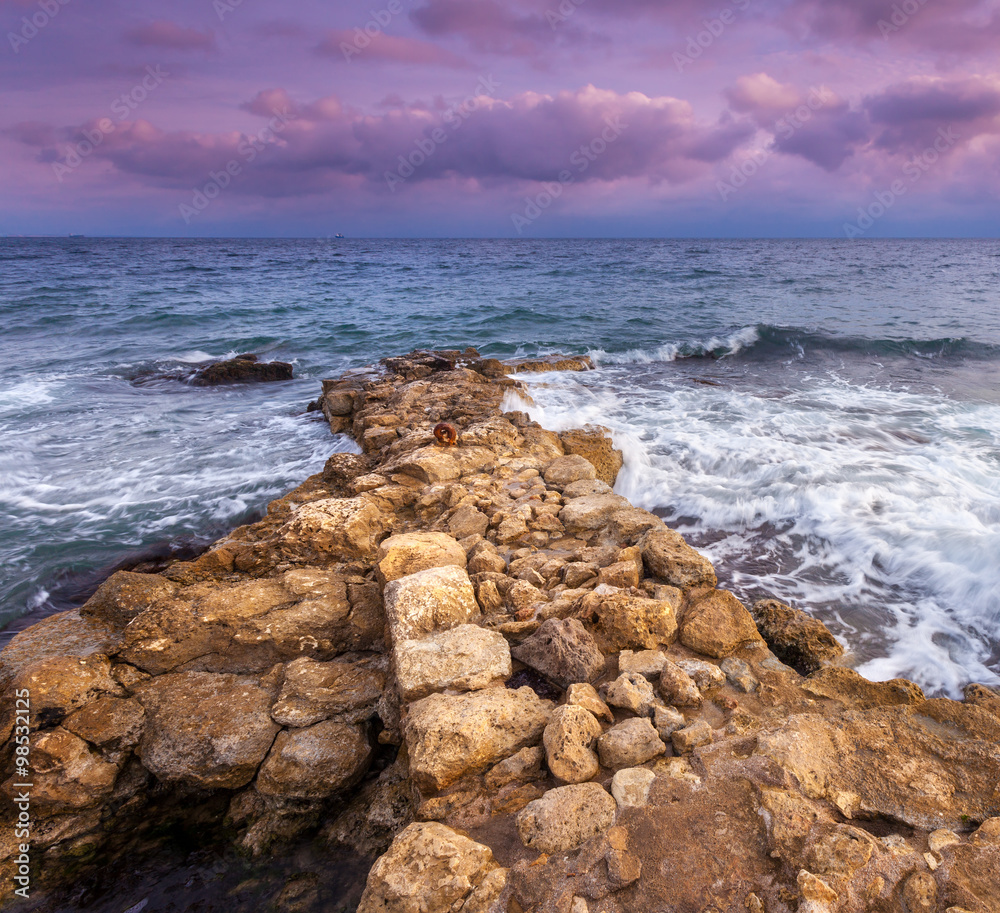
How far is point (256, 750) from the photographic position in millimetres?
3021

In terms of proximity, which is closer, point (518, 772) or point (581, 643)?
point (518, 772)

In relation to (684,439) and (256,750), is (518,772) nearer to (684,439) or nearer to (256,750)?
(256,750)

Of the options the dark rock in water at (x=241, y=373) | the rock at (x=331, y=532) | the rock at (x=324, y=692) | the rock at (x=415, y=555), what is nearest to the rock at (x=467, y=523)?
the rock at (x=415, y=555)

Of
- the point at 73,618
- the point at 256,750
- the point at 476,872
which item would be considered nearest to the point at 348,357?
the point at 73,618

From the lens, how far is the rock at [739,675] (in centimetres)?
297

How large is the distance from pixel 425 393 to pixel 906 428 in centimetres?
799

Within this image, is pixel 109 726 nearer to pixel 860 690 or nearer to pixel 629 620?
pixel 629 620

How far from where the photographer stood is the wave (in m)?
15.5

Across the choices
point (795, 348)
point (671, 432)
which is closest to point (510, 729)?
point (671, 432)

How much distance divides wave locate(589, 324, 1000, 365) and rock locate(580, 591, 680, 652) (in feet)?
39.3

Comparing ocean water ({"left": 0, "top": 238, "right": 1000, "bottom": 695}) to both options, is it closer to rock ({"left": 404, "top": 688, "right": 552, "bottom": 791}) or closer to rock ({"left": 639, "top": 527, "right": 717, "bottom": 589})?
rock ({"left": 639, "top": 527, "right": 717, "bottom": 589})

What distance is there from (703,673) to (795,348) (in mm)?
16236

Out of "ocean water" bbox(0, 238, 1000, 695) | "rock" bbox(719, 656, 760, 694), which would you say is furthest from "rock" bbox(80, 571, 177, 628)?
"rock" bbox(719, 656, 760, 694)

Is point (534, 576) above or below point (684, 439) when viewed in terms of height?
above
